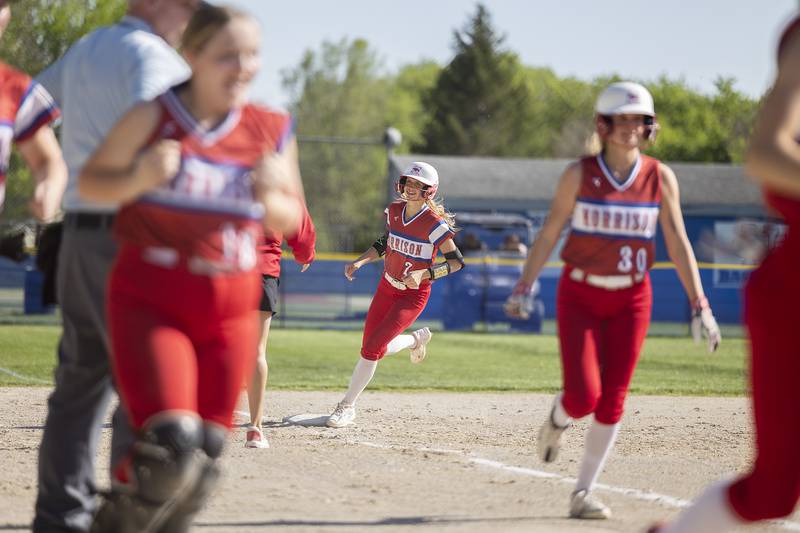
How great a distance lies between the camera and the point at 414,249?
35.2 feet

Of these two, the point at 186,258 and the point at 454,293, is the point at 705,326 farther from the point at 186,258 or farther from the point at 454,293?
the point at 454,293

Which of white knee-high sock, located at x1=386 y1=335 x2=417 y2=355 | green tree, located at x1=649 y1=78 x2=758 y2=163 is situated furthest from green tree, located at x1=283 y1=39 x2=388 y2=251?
white knee-high sock, located at x1=386 y1=335 x2=417 y2=355

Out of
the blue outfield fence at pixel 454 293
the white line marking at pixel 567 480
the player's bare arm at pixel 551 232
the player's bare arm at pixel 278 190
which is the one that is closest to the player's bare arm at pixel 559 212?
the player's bare arm at pixel 551 232

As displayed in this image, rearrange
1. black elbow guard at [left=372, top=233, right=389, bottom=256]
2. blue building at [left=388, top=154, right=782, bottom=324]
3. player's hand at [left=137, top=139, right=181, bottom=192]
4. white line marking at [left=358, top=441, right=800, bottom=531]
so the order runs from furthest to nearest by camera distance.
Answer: blue building at [left=388, top=154, right=782, bottom=324] → black elbow guard at [left=372, top=233, right=389, bottom=256] → white line marking at [left=358, top=441, right=800, bottom=531] → player's hand at [left=137, top=139, right=181, bottom=192]

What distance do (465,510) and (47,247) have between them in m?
2.59

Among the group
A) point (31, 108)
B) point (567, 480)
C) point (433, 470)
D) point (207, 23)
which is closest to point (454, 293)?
point (433, 470)

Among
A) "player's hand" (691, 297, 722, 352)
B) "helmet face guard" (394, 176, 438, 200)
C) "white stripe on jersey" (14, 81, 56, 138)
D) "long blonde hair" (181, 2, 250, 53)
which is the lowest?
"player's hand" (691, 297, 722, 352)

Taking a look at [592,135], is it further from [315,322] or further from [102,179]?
[315,322]

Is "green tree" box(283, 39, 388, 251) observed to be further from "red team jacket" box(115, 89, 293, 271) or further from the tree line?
"red team jacket" box(115, 89, 293, 271)

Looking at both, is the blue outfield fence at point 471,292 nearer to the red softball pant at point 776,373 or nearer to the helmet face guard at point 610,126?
the helmet face guard at point 610,126

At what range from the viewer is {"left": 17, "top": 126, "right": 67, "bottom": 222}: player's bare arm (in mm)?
4992

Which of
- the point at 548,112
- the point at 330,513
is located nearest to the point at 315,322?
the point at 330,513

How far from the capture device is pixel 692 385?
15.6 metres

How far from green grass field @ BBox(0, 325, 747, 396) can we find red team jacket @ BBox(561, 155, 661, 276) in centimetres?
781
